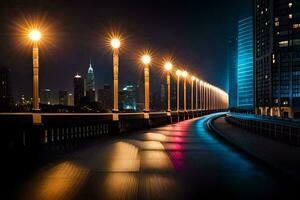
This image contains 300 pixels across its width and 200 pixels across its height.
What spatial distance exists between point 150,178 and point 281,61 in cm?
16806

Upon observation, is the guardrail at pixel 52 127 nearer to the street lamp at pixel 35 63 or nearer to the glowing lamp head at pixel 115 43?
the street lamp at pixel 35 63

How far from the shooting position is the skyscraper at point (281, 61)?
531 ft

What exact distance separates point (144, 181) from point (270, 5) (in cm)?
18388

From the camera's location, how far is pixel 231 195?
318 inches

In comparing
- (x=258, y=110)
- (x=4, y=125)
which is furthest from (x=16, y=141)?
(x=258, y=110)

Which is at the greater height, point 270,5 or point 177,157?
point 270,5

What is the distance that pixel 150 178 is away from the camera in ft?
32.9

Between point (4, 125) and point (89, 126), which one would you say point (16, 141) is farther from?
point (89, 126)

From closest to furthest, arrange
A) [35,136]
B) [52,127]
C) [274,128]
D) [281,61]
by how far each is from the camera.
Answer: [35,136], [52,127], [274,128], [281,61]

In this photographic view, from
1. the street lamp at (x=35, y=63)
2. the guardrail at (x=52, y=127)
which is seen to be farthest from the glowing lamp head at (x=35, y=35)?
the guardrail at (x=52, y=127)

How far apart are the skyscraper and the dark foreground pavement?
150394mm

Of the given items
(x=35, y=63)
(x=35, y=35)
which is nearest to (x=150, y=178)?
(x=35, y=63)

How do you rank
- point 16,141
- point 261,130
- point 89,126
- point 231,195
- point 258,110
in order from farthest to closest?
point 258,110
point 261,130
point 89,126
point 16,141
point 231,195

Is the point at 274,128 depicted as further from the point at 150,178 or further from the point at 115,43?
the point at 150,178
